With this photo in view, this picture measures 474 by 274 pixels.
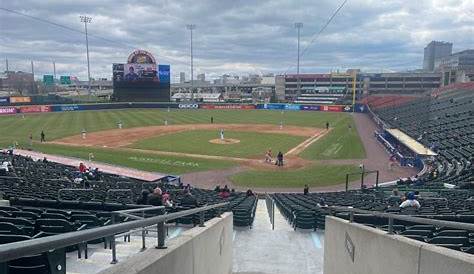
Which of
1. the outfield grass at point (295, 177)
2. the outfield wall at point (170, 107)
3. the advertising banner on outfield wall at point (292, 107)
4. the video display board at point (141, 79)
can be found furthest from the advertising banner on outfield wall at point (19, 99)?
the outfield grass at point (295, 177)

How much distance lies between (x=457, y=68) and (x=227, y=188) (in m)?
135

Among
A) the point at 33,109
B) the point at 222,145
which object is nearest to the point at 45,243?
the point at 222,145

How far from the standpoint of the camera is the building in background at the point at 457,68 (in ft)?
387

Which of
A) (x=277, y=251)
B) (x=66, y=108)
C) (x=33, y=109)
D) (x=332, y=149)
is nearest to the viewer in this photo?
(x=277, y=251)

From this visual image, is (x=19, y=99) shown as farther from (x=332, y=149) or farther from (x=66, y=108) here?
(x=332, y=149)

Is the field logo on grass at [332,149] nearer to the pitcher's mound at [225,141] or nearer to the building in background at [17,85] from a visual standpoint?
the pitcher's mound at [225,141]

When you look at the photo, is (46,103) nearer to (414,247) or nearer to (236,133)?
(236,133)

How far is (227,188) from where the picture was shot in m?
22.9

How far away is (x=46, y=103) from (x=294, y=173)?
69.2 meters

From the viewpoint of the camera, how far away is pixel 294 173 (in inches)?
1176

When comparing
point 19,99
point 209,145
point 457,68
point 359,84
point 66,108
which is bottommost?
point 209,145

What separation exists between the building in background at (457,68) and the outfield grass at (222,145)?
286ft

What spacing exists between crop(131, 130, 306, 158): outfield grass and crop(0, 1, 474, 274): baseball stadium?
0.20 meters

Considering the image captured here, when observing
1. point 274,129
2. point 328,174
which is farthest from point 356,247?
point 274,129
